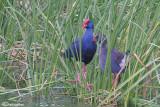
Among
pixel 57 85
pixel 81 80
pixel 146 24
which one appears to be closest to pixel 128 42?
pixel 146 24

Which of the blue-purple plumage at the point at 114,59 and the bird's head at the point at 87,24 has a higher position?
the bird's head at the point at 87,24

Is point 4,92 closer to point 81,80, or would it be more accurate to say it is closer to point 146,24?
point 81,80

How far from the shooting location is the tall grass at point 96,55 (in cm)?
446

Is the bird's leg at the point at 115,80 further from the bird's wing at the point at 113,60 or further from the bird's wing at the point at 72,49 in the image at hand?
the bird's wing at the point at 72,49

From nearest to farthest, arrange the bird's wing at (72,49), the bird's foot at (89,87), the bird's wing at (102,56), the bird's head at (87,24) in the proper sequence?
the bird's foot at (89,87) → the bird's wing at (102,56) → the bird's wing at (72,49) → the bird's head at (87,24)

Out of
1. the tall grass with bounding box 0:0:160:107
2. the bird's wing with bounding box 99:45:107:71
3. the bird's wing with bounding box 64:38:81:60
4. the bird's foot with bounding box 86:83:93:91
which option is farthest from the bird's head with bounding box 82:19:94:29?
the bird's foot with bounding box 86:83:93:91

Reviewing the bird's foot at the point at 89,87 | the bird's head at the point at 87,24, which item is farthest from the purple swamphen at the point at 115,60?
the bird's head at the point at 87,24

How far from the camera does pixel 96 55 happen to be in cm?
494

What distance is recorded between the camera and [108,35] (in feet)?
14.9

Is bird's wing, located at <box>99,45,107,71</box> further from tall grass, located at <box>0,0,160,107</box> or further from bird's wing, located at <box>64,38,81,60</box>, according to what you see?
bird's wing, located at <box>64,38,81,60</box>

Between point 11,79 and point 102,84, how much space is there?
113 cm

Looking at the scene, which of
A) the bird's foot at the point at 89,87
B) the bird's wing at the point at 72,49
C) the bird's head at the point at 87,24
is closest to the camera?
the bird's foot at the point at 89,87

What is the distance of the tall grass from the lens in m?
4.46

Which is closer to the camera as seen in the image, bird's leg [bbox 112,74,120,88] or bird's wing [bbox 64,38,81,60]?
bird's leg [bbox 112,74,120,88]
